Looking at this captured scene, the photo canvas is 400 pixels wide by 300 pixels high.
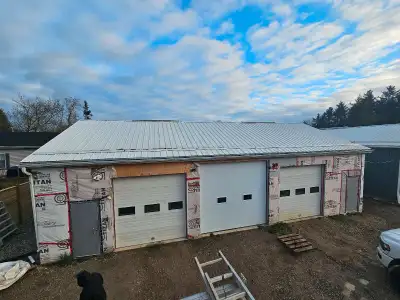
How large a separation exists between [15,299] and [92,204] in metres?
2.74

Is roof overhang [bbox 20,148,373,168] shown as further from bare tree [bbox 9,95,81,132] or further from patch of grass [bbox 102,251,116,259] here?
bare tree [bbox 9,95,81,132]

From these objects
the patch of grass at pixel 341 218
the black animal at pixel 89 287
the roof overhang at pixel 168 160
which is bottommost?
the patch of grass at pixel 341 218

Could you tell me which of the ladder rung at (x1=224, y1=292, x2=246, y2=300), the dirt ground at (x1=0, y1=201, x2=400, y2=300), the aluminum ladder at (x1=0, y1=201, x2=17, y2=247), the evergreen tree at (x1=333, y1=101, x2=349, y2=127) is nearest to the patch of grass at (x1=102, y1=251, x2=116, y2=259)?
the dirt ground at (x1=0, y1=201, x2=400, y2=300)

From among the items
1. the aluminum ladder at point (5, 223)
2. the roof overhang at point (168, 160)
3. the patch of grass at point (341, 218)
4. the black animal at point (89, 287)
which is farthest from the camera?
the patch of grass at point (341, 218)

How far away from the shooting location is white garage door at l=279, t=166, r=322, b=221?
9.48 meters

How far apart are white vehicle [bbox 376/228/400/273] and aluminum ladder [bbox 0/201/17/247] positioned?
12.2 meters

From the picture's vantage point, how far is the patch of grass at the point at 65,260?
6.62 m

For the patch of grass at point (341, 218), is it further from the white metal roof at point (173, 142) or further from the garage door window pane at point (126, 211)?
the garage door window pane at point (126, 211)

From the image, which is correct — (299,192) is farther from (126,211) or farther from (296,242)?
(126,211)

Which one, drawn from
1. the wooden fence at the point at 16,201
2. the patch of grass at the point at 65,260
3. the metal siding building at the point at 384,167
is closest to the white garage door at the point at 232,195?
the patch of grass at the point at 65,260

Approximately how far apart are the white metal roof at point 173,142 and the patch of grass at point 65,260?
2938mm

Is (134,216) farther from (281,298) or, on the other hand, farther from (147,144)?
(281,298)

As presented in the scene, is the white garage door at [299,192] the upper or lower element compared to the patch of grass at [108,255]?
upper

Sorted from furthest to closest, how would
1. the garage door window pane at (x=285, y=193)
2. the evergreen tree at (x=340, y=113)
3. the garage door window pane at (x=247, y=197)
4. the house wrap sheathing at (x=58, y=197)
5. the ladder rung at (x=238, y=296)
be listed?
the evergreen tree at (x=340, y=113) < the garage door window pane at (x=285, y=193) < the garage door window pane at (x=247, y=197) < the house wrap sheathing at (x=58, y=197) < the ladder rung at (x=238, y=296)
